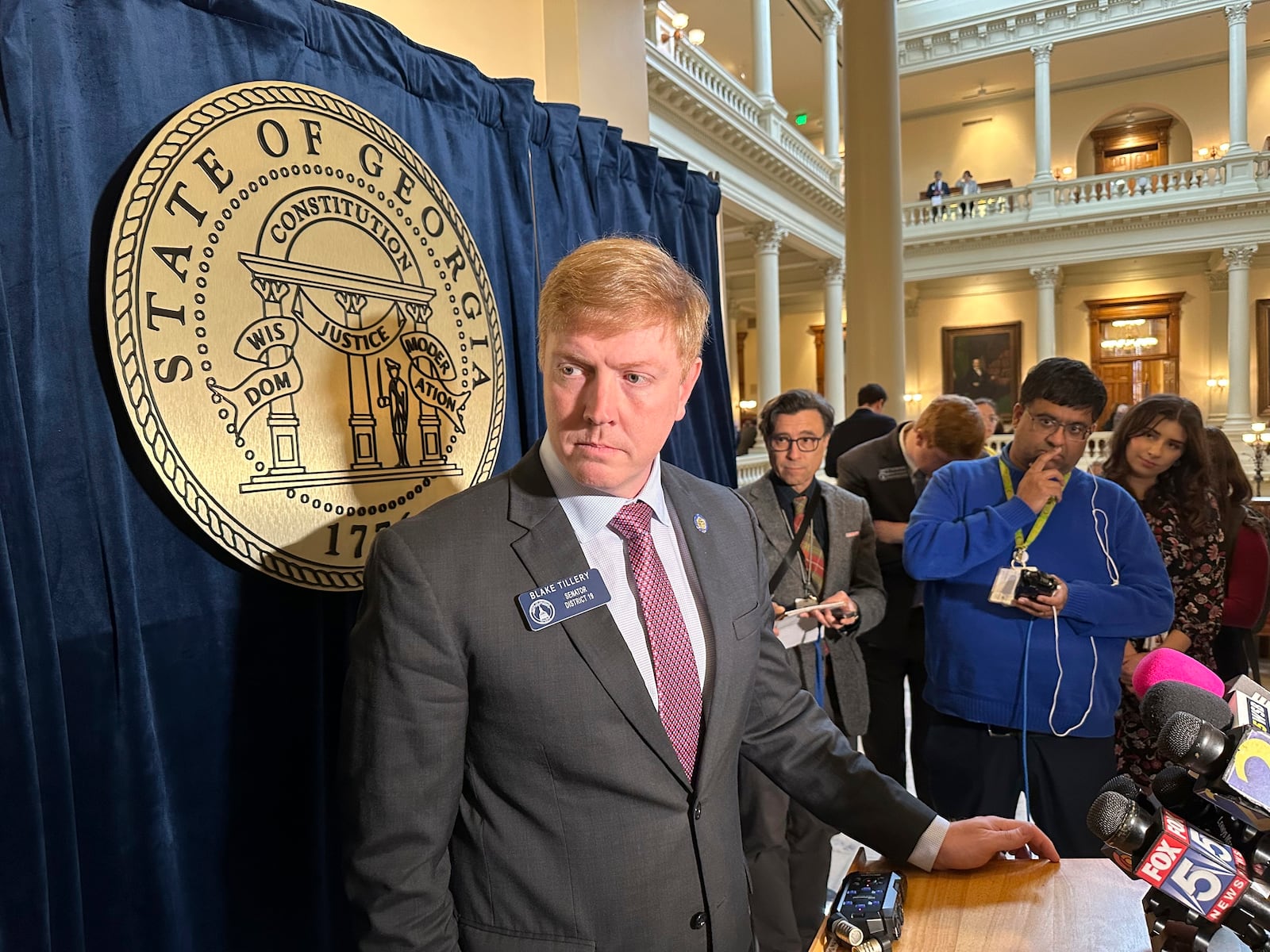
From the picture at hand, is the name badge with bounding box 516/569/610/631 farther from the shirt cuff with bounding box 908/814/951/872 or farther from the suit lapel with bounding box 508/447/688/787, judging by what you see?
the shirt cuff with bounding box 908/814/951/872

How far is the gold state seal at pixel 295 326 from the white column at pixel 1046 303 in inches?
644

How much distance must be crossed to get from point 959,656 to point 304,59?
1.95m

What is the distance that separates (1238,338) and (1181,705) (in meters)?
17.3

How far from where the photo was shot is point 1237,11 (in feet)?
47.1

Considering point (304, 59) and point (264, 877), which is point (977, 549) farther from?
point (304, 59)

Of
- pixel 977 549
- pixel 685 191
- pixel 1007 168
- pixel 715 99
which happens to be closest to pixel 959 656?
pixel 977 549

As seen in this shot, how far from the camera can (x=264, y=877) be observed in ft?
4.88

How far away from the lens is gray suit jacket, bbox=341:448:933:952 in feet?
3.31

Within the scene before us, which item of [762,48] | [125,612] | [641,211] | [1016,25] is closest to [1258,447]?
[762,48]

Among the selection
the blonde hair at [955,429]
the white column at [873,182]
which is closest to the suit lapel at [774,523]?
the blonde hair at [955,429]

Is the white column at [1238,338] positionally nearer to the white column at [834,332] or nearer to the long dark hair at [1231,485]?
the white column at [834,332]

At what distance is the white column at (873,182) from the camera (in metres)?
5.78

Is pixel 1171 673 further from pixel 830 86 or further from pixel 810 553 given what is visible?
pixel 830 86

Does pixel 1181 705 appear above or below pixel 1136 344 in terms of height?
below
